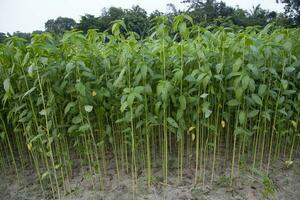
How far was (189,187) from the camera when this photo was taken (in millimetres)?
2229

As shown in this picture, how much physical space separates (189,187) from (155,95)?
76 cm

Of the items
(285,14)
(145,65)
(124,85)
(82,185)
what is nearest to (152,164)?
(82,185)

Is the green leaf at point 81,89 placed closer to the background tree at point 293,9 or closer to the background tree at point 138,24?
the background tree at point 138,24

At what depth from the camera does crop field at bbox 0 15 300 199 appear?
1.82m

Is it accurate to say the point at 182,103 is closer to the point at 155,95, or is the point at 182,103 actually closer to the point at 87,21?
the point at 155,95

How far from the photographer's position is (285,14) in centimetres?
1789

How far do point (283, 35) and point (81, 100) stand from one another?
4.53 ft

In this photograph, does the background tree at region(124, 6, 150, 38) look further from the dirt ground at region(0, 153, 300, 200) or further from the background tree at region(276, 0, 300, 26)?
the background tree at region(276, 0, 300, 26)

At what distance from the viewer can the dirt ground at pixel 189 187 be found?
215 centimetres

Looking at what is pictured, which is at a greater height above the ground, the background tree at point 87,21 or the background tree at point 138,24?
the background tree at point 87,21

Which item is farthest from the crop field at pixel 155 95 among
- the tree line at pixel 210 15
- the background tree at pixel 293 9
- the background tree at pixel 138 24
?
the background tree at pixel 293 9

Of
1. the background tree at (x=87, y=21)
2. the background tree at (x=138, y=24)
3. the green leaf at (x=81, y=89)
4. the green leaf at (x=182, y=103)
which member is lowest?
the green leaf at (x=182, y=103)

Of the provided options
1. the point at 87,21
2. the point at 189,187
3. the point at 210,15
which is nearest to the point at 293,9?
the point at 210,15

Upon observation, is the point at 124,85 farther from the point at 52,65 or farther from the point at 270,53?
the point at 270,53
